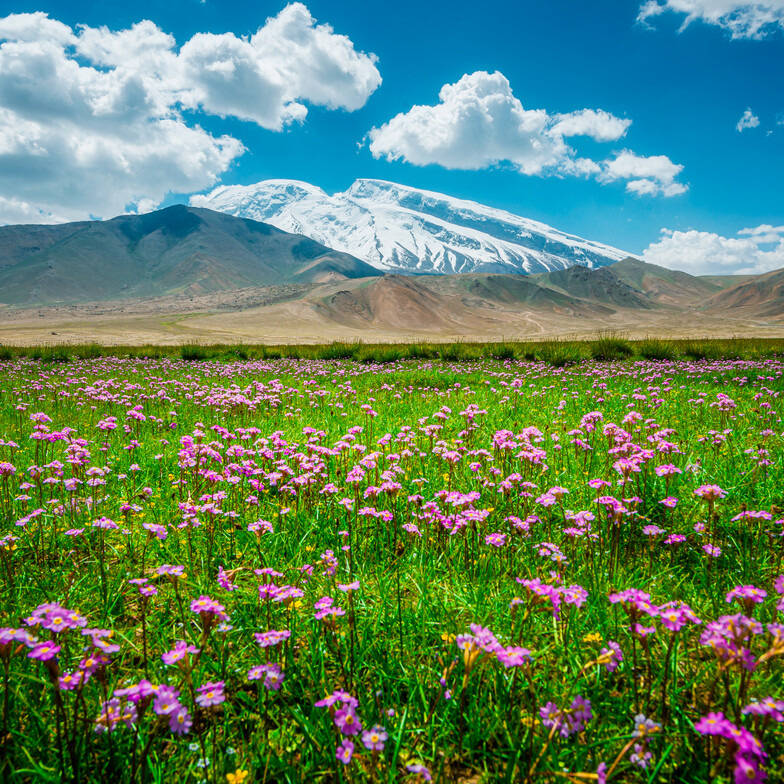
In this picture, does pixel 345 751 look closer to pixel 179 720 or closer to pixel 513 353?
pixel 179 720

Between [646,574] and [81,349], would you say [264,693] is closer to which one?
[646,574]

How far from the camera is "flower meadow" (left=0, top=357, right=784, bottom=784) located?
157 cm

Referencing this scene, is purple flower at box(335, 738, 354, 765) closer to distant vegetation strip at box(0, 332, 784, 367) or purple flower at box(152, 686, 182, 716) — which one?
purple flower at box(152, 686, 182, 716)

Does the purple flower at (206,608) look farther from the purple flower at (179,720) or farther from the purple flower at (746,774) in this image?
the purple flower at (746,774)

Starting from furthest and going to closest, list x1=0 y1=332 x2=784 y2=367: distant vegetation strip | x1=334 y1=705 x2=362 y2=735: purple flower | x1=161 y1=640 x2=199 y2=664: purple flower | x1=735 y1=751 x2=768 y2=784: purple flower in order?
x1=0 y1=332 x2=784 y2=367: distant vegetation strip → x1=161 y1=640 x2=199 y2=664: purple flower → x1=334 y1=705 x2=362 y2=735: purple flower → x1=735 y1=751 x2=768 y2=784: purple flower

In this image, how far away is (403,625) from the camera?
2500 mm

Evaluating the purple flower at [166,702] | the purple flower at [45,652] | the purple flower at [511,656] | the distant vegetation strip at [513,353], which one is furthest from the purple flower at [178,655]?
the distant vegetation strip at [513,353]

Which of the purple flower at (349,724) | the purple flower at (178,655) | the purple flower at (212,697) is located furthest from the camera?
the purple flower at (178,655)

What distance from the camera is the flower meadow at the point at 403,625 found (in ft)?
5.14

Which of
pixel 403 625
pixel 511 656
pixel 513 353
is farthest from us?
pixel 513 353

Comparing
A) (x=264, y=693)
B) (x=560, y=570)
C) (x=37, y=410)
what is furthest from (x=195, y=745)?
(x=37, y=410)

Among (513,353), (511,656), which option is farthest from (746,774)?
(513,353)

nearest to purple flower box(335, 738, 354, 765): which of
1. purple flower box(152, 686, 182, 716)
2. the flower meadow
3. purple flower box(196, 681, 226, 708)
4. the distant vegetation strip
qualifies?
the flower meadow

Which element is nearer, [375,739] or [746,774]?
[746,774]
